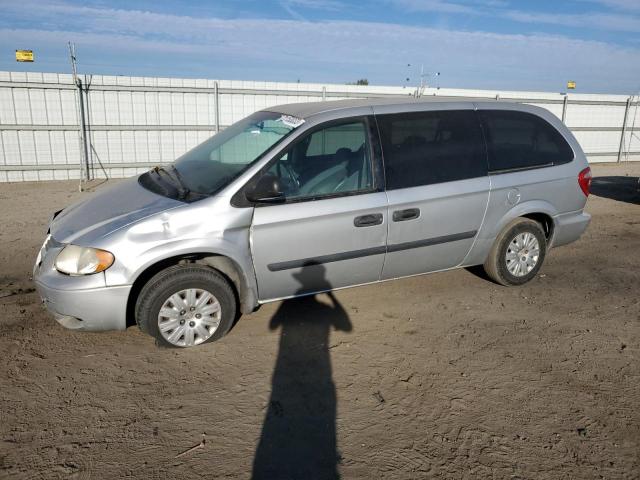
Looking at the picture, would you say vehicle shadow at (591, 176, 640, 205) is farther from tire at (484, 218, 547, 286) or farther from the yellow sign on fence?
the yellow sign on fence

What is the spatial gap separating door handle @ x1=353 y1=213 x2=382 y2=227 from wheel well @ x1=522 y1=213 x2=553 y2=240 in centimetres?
183

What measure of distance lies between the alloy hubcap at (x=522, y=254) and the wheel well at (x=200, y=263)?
2745mm

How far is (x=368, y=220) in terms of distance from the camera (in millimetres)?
4250

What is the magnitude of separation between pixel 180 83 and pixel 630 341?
36.9 feet

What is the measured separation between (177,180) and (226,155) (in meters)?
0.48

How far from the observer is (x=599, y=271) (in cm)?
598

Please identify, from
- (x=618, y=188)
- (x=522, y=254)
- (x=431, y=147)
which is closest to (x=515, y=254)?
(x=522, y=254)

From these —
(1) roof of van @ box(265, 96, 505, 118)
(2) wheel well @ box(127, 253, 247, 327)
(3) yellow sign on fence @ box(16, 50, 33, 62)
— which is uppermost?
(3) yellow sign on fence @ box(16, 50, 33, 62)

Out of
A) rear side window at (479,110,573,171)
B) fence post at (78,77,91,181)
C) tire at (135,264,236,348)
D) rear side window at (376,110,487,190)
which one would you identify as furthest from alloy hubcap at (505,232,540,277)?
fence post at (78,77,91,181)

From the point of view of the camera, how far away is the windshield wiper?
4.04 m

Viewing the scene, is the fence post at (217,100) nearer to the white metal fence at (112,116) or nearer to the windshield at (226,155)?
the white metal fence at (112,116)

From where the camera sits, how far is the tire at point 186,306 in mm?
3807

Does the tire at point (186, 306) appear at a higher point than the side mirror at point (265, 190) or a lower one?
lower

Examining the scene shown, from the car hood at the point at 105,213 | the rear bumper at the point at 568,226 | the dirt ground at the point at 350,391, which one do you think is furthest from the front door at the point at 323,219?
the rear bumper at the point at 568,226
